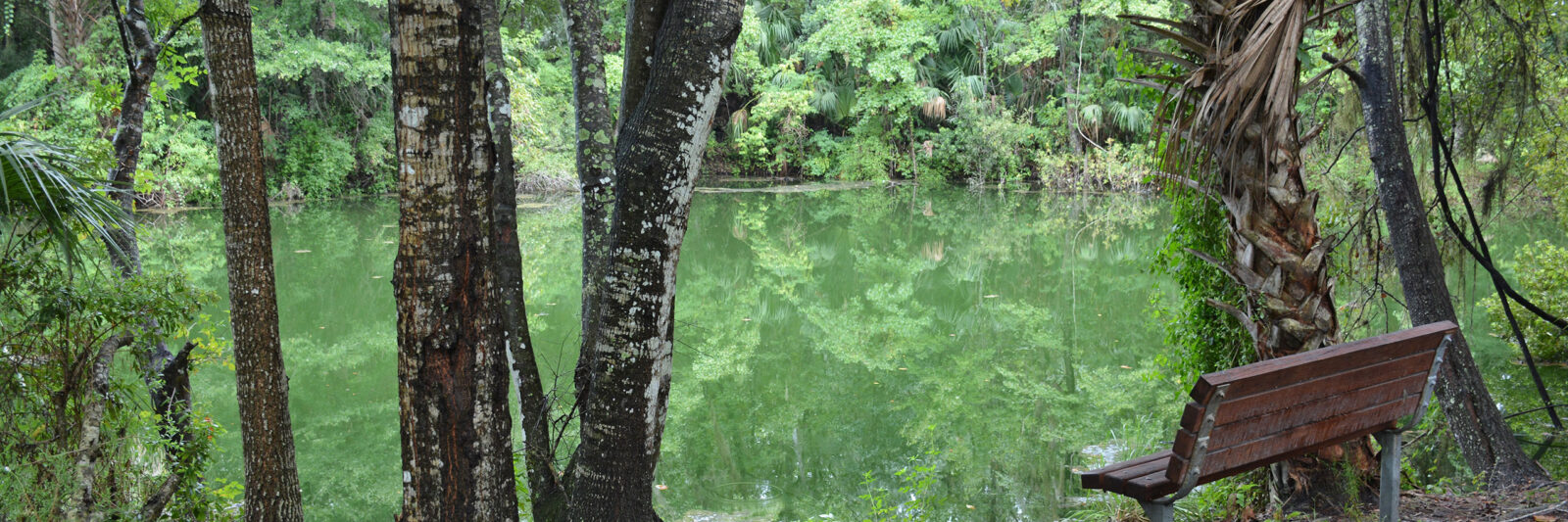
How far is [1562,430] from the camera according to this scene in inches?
207

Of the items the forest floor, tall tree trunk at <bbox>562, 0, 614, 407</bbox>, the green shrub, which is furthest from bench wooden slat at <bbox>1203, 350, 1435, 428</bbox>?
the green shrub

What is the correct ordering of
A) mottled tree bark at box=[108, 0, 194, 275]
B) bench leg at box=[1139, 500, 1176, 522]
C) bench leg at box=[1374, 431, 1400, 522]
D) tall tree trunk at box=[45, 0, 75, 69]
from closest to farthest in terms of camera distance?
bench leg at box=[1139, 500, 1176, 522] → bench leg at box=[1374, 431, 1400, 522] → mottled tree bark at box=[108, 0, 194, 275] → tall tree trunk at box=[45, 0, 75, 69]

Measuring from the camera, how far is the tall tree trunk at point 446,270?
2.17 metres

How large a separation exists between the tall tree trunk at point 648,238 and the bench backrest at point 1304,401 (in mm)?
1479

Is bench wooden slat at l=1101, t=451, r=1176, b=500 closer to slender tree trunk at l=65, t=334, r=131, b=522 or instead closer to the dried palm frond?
slender tree trunk at l=65, t=334, r=131, b=522

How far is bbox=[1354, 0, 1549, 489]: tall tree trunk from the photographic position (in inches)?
151

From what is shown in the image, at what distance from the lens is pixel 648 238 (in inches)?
107

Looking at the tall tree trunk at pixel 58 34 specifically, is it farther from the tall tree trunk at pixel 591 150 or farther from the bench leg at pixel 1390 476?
the bench leg at pixel 1390 476

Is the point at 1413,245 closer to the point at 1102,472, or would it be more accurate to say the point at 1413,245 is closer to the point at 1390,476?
the point at 1390,476

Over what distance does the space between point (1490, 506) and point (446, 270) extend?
12.4ft

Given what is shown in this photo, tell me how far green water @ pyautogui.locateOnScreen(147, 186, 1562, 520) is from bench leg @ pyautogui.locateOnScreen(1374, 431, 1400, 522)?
1.45 metres

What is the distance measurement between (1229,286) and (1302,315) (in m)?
Answer: 0.42

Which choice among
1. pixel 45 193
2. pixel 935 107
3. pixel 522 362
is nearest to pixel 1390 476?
pixel 522 362

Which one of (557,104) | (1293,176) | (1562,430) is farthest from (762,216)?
(1293,176)
